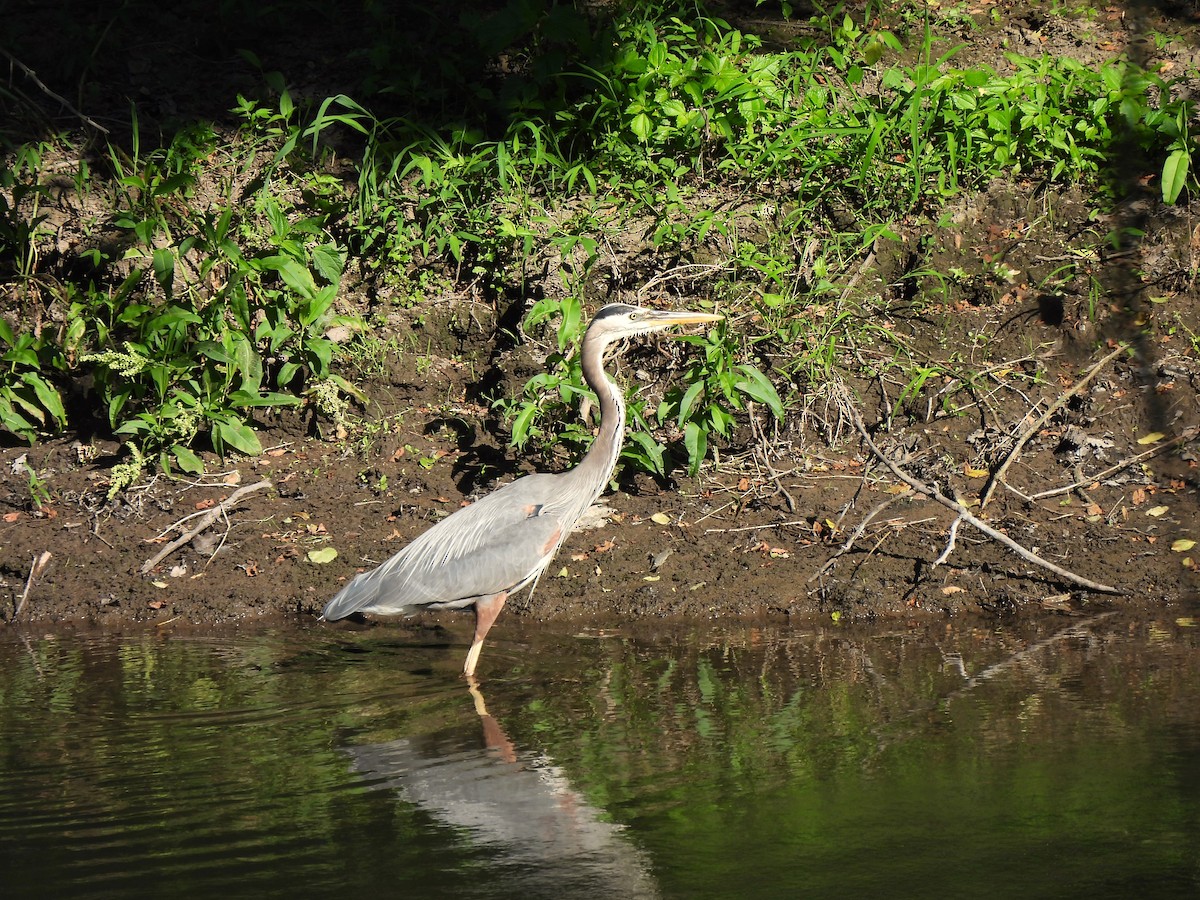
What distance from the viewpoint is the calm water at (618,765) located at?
3.48m

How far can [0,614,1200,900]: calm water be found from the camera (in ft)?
11.4

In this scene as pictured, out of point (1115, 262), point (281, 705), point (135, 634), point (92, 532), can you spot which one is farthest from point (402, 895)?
point (1115, 262)

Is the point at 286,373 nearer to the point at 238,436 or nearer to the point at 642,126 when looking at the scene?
the point at 238,436

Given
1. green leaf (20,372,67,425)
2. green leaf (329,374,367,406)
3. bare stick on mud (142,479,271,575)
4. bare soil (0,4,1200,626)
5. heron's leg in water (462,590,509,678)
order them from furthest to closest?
green leaf (329,374,367,406) < green leaf (20,372,67,425) < bare stick on mud (142,479,271,575) < bare soil (0,4,1200,626) < heron's leg in water (462,590,509,678)

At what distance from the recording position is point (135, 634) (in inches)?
247

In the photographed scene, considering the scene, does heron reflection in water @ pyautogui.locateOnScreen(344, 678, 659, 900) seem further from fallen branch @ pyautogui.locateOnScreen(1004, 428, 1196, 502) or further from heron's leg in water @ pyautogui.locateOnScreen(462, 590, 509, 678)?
fallen branch @ pyautogui.locateOnScreen(1004, 428, 1196, 502)

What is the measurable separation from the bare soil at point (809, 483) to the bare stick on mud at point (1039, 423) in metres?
0.07

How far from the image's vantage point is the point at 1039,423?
22.9 feet

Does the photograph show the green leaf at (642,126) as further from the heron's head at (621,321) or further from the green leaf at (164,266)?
the green leaf at (164,266)

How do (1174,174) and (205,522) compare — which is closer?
(205,522)

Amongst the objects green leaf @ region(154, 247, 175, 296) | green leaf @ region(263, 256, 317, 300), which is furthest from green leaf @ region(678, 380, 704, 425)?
green leaf @ region(154, 247, 175, 296)

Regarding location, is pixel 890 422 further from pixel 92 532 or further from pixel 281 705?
pixel 92 532

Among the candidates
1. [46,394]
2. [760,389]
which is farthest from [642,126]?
[46,394]

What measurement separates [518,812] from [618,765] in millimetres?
436
